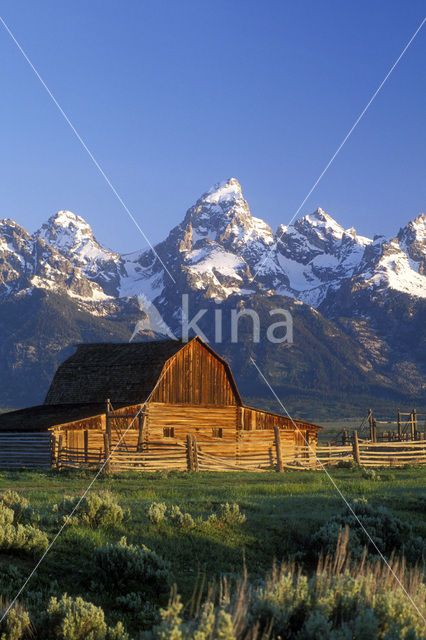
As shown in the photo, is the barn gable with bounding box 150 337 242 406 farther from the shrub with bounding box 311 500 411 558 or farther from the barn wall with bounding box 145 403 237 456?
the shrub with bounding box 311 500 411 558

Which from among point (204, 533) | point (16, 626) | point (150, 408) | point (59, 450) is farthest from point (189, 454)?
point (16, 626)

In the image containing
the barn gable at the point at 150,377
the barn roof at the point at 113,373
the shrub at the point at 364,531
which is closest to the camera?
the shrub at the point at 364,531

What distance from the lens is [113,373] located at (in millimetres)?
43438

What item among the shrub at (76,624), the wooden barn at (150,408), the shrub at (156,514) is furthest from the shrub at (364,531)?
the wooden barn at (150,408)

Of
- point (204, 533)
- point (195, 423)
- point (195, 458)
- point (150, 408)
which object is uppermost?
point (150, 408)

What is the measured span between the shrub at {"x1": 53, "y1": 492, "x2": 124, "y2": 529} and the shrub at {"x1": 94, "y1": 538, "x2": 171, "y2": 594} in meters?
2.12

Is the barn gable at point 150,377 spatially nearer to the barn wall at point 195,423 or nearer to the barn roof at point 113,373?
the barn roof at point 113,373

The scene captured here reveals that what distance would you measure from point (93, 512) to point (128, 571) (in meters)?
2.89

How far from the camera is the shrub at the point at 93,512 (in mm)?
12945

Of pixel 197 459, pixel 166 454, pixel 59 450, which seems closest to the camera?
pixel 197 459

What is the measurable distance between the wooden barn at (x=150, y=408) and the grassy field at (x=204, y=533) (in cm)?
1364

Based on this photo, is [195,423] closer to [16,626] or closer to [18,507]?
[18,507]

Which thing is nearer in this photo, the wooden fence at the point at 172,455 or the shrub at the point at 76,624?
the shrub at the point at 76,624

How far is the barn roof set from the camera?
134ft
